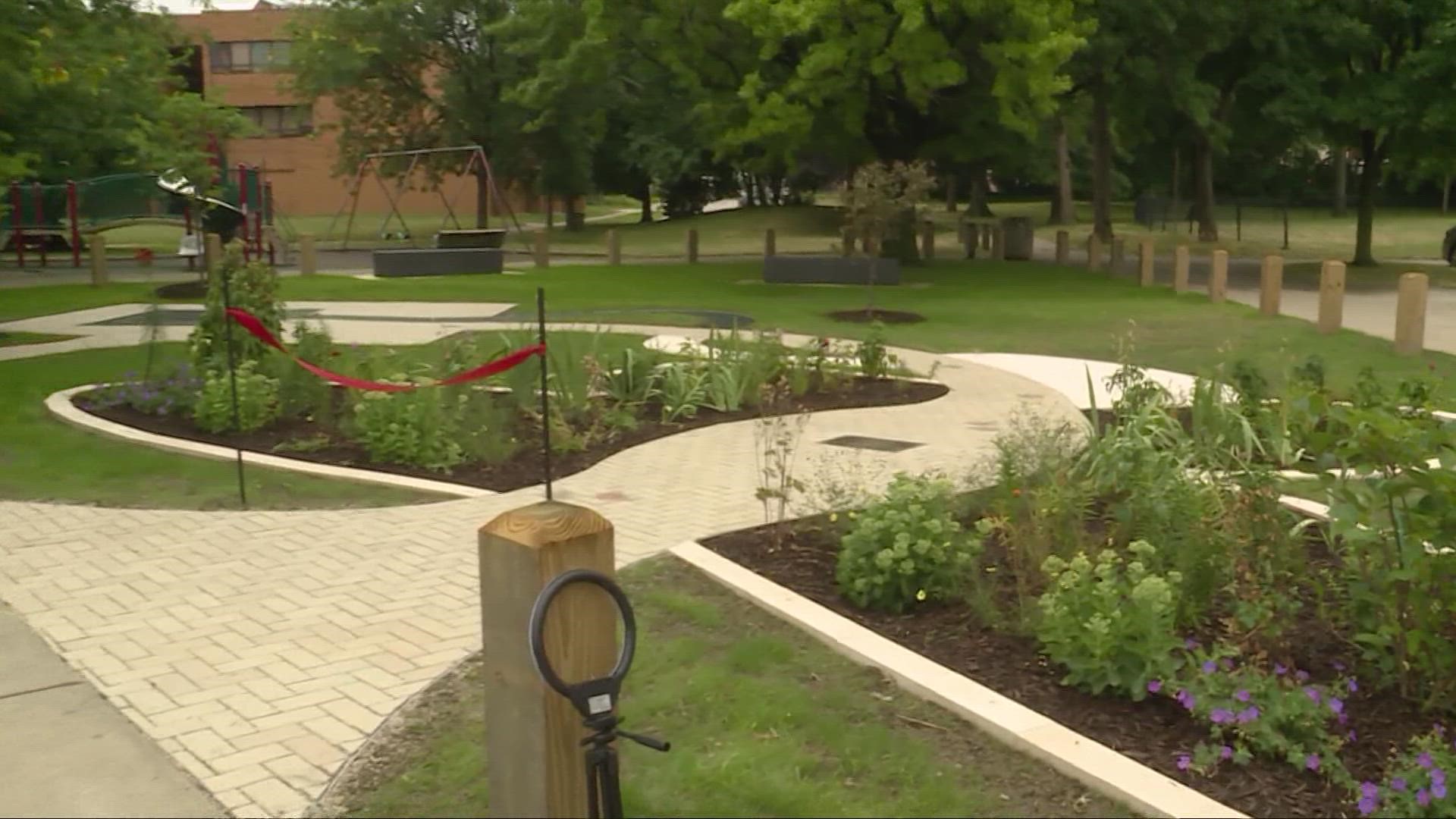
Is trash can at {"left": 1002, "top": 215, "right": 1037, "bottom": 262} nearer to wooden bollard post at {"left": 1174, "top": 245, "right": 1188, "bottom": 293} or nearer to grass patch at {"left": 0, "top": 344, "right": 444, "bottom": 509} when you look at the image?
wooden bollard post at {"left": 1174, "top": 245, "right": 1188, "bottom": 293}

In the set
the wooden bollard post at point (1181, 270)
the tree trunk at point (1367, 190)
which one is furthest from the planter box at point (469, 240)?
the tree trunk at point (1367, 190)

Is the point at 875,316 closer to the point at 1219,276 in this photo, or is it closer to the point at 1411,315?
the point at 1219,276

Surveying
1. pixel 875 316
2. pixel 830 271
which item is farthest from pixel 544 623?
pixel 830 271

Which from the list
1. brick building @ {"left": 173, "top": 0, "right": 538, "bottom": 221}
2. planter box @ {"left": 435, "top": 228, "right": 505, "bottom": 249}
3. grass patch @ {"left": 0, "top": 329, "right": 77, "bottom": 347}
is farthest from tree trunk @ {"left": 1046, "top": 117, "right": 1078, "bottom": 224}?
grass patch @ {"left": 0, "top": 329, "right": 77, "bottom": 347}

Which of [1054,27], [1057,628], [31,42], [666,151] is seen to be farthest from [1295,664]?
[666,151]

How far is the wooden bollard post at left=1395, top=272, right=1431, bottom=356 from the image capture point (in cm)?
1450

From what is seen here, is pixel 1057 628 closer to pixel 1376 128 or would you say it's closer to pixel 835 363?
pixel 835 363

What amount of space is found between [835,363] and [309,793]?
867 centimetres

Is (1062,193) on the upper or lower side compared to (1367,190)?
upper

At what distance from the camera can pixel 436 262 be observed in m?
28.4

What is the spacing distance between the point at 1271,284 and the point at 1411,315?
14.1ft

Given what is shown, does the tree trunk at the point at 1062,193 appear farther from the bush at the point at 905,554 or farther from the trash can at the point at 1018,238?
the bush at the point at 905,554

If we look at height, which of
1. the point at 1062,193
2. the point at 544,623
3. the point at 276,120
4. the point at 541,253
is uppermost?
the point at 276,120

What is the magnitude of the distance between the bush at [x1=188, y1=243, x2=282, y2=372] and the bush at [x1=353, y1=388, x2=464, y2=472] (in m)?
1.71
